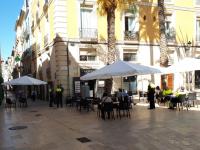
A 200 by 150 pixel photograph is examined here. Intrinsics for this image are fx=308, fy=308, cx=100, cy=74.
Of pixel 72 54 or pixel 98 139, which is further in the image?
pixel 72 54

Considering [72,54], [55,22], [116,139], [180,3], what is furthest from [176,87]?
[116,139]

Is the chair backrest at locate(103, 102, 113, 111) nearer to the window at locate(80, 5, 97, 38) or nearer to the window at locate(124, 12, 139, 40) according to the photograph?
the window at locate(80, 5, 97, 38)

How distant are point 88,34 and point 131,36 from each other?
389cm

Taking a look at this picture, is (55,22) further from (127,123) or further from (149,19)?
(127,123)

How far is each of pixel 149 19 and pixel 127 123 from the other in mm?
16366

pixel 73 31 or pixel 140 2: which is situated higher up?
pixel 140 2

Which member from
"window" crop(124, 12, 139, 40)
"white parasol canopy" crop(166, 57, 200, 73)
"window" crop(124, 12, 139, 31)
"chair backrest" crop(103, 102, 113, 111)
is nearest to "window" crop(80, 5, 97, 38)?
"window" crop(124, 12, 139, 40)

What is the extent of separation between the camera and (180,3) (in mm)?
28297

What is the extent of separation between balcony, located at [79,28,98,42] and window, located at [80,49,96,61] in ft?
3.01

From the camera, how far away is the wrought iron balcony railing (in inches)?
957

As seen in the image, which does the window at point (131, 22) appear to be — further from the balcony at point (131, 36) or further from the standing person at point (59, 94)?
the standing person at point (59, 94)

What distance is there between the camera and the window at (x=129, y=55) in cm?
2613

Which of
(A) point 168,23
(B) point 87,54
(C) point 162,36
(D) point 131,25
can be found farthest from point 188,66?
(A) point 168,23

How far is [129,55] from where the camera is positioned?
26375 millimetres
